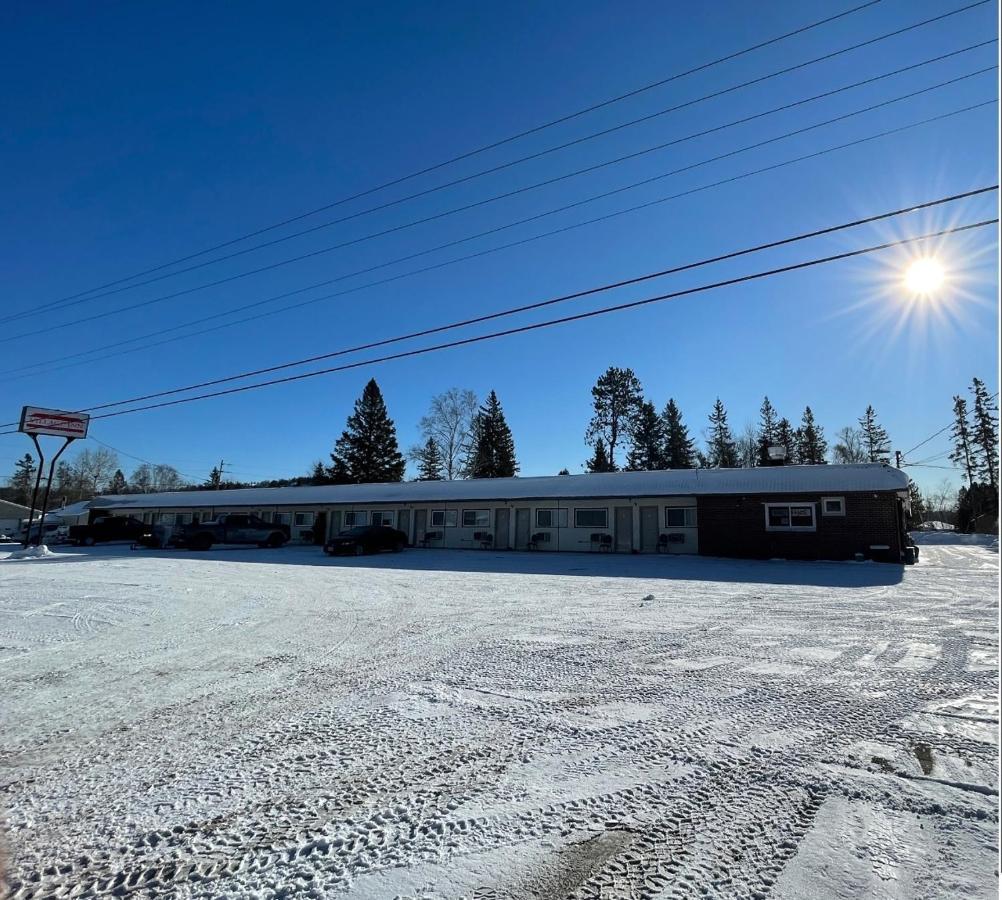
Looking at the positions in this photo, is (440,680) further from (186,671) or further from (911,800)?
(911,800)

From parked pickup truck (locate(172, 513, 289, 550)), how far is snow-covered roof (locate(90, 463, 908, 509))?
10.9 feet

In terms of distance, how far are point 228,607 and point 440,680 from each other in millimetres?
6308

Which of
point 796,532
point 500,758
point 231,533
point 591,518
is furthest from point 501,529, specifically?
point 500,758

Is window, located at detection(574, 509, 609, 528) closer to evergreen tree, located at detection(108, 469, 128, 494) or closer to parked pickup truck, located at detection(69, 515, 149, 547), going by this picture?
parked pickup truck, located at detection(69, 515, 149, 547)

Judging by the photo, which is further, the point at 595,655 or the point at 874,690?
the point at 595,655

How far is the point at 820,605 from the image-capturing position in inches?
408

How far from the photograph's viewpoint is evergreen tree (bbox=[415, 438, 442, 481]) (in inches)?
2149

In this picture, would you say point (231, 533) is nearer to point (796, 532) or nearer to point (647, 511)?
point (647, 511)

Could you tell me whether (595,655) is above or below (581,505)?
below

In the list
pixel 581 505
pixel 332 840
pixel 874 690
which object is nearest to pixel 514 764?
pixel 332 840

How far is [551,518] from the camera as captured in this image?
27.0 meters

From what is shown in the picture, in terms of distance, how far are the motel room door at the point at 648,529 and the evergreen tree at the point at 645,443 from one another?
95.0 feet

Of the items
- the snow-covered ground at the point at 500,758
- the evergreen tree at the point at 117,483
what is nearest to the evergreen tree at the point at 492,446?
the snow-covered ground at the point at 500,758

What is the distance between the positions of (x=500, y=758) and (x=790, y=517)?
21.3 m
